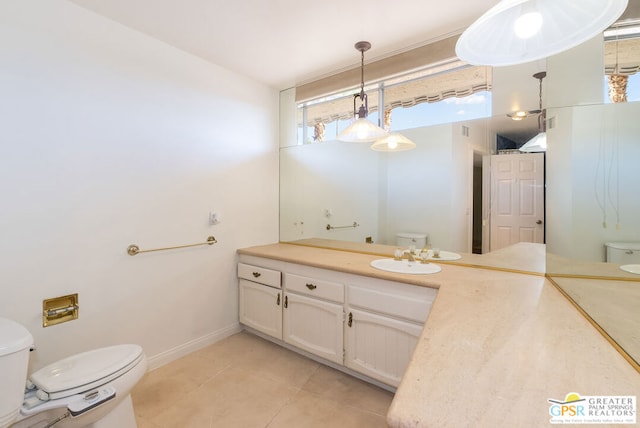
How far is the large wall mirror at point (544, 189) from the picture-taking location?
122cm

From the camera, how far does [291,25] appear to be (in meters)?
1.83

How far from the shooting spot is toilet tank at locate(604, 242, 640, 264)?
3.72 ft

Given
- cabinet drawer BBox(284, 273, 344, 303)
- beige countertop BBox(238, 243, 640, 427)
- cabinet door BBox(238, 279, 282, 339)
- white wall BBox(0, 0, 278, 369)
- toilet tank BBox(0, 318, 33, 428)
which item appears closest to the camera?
beige countertop BBox(238, 243, 640, 427)

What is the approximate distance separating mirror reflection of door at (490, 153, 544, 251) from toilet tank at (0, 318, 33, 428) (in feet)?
8.19

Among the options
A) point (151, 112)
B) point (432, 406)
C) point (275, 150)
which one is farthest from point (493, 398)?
point (275, 150)

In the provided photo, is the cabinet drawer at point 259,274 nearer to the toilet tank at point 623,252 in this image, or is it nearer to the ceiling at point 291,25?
the ceiling at point 291,25

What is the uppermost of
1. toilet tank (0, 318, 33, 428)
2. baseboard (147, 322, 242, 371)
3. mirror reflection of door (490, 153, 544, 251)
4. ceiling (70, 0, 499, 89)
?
ceiling (70, 0, 499, 89)

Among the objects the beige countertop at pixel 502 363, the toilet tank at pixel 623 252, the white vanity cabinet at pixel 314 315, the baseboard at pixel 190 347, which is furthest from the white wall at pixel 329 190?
the toilet tank at pixel 623 252

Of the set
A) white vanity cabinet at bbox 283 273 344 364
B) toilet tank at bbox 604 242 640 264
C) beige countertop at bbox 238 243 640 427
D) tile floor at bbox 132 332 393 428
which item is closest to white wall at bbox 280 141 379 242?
white vanity cabinet at bbox 283 273 344 364

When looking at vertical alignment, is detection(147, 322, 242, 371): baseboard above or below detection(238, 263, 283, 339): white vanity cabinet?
below

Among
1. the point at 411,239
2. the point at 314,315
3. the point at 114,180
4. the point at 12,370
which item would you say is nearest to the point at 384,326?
the point at 314,315

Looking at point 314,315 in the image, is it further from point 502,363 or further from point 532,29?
point 532,29

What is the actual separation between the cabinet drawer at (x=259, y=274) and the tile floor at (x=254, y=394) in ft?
1.87

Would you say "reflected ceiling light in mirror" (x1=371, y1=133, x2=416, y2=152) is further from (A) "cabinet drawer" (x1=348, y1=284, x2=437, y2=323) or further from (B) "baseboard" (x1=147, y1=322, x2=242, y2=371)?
(B) "baseboard" (x1=147, y1=322, x2=242, y2=371)
